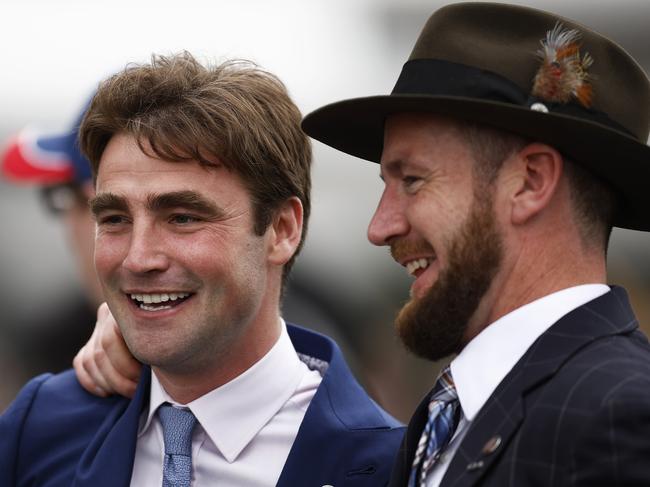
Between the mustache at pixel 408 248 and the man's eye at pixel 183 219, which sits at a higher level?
the mustache at pixel 408 248

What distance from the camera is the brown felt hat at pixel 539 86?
253 centimetres

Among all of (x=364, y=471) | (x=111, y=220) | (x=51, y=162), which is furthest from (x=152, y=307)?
(x=51, y=162)

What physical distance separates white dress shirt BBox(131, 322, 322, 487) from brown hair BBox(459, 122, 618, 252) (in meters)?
1.02

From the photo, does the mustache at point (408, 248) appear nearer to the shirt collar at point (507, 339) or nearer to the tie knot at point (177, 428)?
the shirt collar at point (507, 339)

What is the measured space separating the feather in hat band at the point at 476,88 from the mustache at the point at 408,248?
0.34 metres

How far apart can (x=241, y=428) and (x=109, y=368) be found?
0.48 m

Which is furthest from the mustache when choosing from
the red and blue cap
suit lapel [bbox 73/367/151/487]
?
the red and blue cap

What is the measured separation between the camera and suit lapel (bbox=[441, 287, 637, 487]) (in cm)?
236

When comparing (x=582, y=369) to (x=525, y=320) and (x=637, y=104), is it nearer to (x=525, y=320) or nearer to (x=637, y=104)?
(x=525, y=320)

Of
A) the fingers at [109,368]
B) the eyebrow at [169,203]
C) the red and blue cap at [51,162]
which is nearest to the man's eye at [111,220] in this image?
the eyebrow at [169,203]

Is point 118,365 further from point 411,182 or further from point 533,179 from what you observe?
point 533,179

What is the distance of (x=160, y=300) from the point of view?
3135 mm

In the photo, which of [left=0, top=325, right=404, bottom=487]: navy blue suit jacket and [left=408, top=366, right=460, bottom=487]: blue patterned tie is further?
[left=0, top=325, right=404, bottom=487]: navy blue suit jacket

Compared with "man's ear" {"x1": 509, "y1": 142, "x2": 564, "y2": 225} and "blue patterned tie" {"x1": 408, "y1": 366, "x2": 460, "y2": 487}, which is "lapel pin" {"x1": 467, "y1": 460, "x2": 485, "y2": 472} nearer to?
"blue patterned tie" {"x1": 408, "y1": 366, "x2": 460, "y2": 487}
